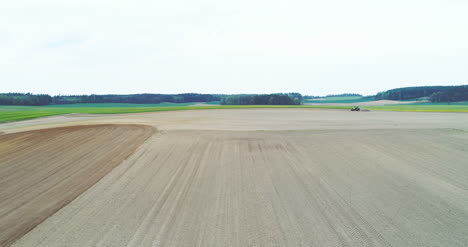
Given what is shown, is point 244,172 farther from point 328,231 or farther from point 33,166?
point 33,166

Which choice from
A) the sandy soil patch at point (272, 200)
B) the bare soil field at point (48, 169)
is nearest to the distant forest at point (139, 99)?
the bare soil field at point (48, 169)

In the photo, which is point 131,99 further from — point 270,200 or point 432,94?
point 432,94

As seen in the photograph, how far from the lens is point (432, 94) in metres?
108

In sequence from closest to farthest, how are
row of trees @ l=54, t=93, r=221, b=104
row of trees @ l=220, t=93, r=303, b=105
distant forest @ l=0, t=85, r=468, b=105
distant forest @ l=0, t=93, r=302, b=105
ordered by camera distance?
distant forest @ l=0, t=85, r=468, b=105
distant forest @ l=0, t=93, r=302, b=105
row of trees @ l=220, t=93, r=303, b=105
row of trees @ l=54, t=93, r=221, b=104

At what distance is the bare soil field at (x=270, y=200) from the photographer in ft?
19.4

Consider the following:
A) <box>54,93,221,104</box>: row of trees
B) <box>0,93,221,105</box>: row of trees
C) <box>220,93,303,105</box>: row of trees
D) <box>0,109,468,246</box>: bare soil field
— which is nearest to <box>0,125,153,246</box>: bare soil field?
<box>0,109,468,246</box>: bare soil field

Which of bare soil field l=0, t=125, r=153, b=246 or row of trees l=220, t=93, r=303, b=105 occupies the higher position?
row of trees l=220, t=93, r=303, b=105

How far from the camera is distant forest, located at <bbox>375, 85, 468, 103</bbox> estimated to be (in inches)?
3994

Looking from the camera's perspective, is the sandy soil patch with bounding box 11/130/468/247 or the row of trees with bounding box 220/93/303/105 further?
the row of trees with bounding box 220/93/303/105

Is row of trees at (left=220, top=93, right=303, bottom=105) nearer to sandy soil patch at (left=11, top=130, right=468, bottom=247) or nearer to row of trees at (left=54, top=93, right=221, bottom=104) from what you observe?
row of trees at (left=54, top=93, right=221, bottom=104)

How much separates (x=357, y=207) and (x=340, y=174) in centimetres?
297

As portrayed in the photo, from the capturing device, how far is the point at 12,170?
35.5ft

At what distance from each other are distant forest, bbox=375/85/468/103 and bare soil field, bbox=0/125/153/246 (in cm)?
12413

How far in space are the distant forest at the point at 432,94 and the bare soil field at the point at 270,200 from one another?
11487 cm
